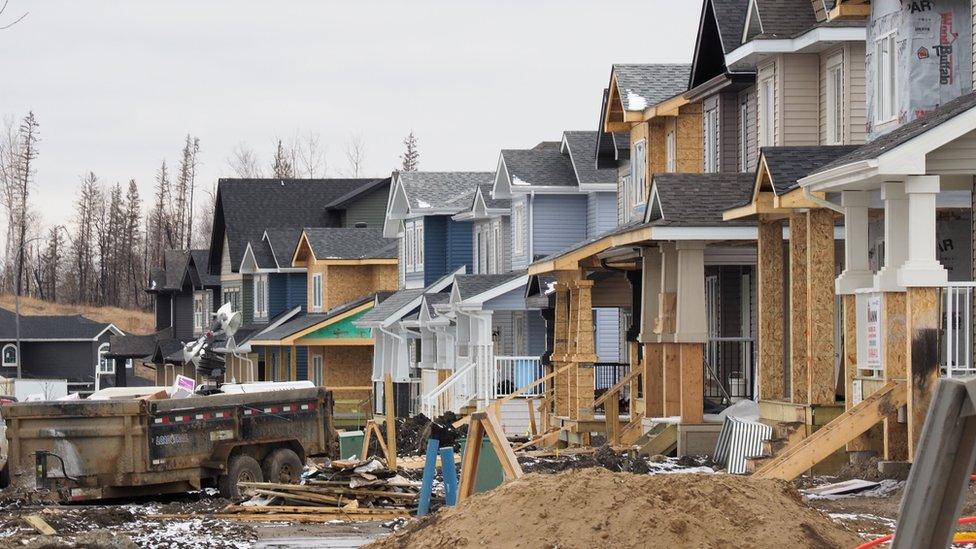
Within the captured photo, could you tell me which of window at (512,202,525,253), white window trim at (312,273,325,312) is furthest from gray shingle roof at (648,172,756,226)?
white window trim at (312,273,325,312)

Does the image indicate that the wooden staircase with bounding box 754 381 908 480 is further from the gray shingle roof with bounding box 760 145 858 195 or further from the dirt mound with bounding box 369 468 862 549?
the dirt mound with bounding box 369 468 862 549

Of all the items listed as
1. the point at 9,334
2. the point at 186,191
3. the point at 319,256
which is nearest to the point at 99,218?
the point at 186,191

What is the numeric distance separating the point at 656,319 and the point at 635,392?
3179 millimetres

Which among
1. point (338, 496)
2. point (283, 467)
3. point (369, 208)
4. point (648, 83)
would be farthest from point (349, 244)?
point (338, 496)

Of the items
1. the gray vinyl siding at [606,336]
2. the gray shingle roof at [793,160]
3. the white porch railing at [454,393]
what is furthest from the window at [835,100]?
the white porch railing at [454,393]

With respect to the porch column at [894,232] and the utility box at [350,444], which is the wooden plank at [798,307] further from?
the utility box at [350,444]

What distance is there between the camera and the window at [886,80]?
21.6 m

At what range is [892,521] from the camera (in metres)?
14.5

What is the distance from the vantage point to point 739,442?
75.4 feet

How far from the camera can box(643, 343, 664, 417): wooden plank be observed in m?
27.9

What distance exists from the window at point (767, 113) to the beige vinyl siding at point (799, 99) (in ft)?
1.37

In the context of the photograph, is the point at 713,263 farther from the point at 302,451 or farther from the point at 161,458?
the point at 161,458

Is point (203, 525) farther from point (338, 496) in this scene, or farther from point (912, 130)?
point (912, 130)

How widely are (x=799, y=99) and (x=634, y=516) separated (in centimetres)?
1659
